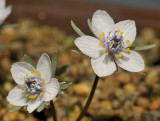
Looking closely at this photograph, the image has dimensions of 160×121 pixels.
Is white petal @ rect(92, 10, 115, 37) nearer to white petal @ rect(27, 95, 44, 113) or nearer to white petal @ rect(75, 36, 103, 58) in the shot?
white petal @ rect(75, 36, 103, 58)

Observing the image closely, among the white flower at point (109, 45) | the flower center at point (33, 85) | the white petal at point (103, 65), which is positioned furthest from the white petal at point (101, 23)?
the flower center at point (33, 85)

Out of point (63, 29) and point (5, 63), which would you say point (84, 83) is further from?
point (63, 29)

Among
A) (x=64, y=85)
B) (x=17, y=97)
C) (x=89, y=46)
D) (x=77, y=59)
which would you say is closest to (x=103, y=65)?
(x=89, y=46)

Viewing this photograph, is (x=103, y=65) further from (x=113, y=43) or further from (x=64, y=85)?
(x=64, y=85)

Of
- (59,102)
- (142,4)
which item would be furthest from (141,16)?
Result: (59,102)

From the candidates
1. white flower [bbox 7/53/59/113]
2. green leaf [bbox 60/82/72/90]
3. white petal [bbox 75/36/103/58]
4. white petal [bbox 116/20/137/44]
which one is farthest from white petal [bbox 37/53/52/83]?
white petal [bbox 116/20/137/44]

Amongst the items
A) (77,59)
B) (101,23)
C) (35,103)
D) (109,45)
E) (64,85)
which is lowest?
(77,59)
